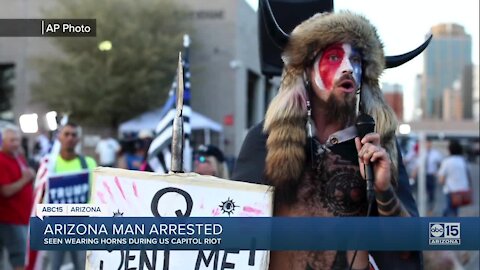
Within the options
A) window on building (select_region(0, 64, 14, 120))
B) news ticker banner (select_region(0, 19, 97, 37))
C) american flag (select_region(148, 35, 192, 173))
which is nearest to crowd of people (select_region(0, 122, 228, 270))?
american flag (select_region(148, 35, 192, 173))

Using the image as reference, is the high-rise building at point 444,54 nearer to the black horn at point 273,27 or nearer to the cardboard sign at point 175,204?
the black horn at point 273,27

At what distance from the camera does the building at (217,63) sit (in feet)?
9.07

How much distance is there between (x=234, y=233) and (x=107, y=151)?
22.5 feet

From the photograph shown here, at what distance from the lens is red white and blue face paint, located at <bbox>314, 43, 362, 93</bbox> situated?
220cm

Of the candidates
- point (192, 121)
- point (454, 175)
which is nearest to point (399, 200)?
point (192, 121)

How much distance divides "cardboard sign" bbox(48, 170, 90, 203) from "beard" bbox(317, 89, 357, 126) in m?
3.14

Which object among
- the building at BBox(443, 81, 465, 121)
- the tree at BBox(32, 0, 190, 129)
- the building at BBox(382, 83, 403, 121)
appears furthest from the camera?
the building at BBox(443, 81, 465, 121)

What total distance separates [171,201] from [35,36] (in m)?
0.77

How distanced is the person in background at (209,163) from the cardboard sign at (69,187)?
83 cm

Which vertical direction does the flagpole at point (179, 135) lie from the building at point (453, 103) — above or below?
below

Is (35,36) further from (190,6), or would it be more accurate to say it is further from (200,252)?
(190,6)

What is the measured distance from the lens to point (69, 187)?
5.33 metres

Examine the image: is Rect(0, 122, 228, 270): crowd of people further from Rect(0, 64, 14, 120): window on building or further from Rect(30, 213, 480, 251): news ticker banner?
Rect(30, 213, 480, 251): news ticker banner

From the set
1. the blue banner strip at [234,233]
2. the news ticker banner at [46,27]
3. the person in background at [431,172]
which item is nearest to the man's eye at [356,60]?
the blue banner strip at [234,233]
